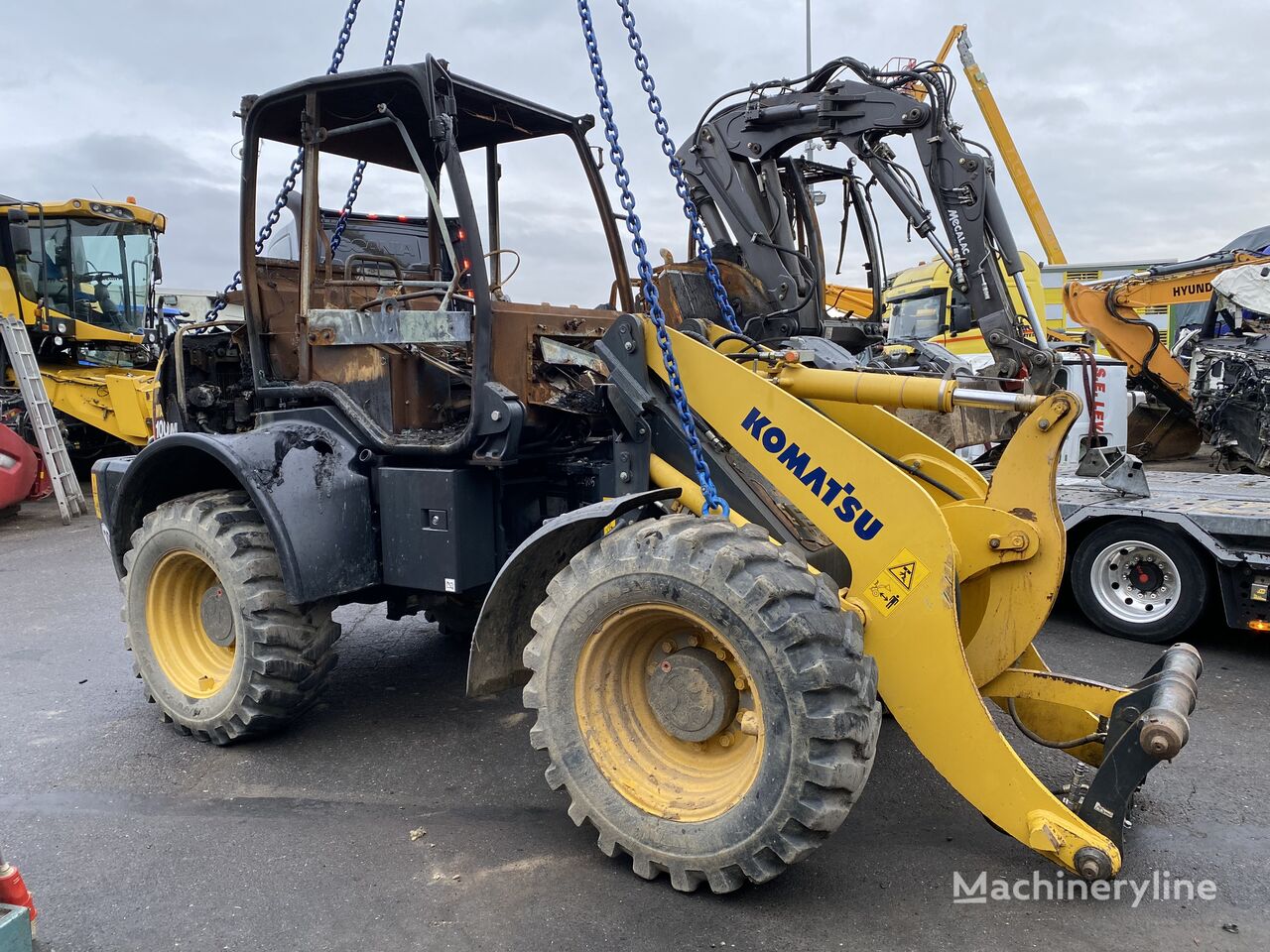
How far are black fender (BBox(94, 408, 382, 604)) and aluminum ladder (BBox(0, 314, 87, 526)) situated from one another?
8.05 meters

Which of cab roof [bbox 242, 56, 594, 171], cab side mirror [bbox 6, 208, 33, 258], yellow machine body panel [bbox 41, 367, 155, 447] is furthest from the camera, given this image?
yellow machine body panel [bbox 41, 367, 155, 447]

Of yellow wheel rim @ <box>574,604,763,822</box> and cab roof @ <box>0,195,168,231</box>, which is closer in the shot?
yellow wheel rim @ <box>574,604,763,822</box>

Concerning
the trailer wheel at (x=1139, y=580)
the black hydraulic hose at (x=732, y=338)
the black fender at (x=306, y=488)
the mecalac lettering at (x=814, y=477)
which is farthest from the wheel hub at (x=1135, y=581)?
the black fender at (x=306, y=488)

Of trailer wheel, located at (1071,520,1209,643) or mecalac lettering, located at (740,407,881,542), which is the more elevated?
mecalac lettering, located at (740,407,881,542)

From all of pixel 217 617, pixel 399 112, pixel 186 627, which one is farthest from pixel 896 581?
pixel 186 627

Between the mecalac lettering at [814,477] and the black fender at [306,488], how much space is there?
5.87ft

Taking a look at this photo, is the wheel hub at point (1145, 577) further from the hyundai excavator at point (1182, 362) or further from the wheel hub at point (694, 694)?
the hyundai excavator at point (1182, 362)

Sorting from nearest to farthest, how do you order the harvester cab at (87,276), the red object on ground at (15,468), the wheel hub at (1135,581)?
the wheel hub at (1135,581)
the red object on ground at (15,468)
the harvester cab at (87,276)

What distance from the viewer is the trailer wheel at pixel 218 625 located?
4.09 m

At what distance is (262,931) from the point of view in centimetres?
293

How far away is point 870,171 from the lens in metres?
6.53

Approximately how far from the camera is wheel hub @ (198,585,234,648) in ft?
14.2

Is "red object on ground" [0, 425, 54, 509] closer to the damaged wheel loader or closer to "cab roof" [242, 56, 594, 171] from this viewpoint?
the damaged wheel loader

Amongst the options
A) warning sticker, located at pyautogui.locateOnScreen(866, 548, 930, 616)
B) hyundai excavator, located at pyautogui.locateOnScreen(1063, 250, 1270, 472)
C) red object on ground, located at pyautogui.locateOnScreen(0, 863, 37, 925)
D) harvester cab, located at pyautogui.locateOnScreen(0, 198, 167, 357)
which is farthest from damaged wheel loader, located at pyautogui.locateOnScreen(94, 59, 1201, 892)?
harvester cab, located at pyautogui.locateOnScreen(0, 198, 167, 357)
